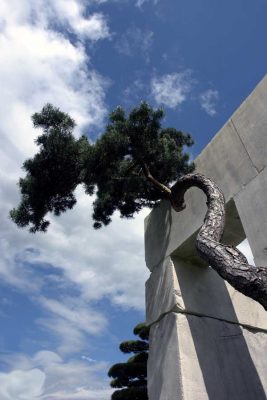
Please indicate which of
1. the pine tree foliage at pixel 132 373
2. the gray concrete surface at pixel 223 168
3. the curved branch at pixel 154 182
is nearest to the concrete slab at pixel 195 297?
the gray concrete surface at pixel 223 168

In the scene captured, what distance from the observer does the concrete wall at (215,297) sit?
303cm

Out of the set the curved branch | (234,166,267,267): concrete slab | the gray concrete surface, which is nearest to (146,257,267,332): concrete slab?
the gray concrete surface

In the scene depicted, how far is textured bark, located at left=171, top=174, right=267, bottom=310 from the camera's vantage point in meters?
1.83

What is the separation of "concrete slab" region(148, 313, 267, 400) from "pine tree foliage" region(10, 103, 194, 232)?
152cm

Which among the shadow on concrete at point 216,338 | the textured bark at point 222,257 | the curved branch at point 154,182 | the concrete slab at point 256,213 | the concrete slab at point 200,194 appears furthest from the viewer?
the curved branch at point 154,182

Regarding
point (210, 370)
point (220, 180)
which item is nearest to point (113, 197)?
point (220, 180)

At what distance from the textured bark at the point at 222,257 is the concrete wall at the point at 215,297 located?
345 mm

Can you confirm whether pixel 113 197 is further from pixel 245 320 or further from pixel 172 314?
pixel 245 320

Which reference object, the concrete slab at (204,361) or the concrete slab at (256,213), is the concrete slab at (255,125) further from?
the concrete slab at (204,361)

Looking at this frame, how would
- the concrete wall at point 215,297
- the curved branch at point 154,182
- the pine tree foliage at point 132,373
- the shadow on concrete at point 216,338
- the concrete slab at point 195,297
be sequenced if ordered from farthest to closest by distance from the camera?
the pine tree foliage at point 132,373, the curved branch at point 154,182, the concrete slab at point 195,297, the shadow on concrete at point 216,338, the concrete wall at point 215,297

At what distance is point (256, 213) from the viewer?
2.93 m

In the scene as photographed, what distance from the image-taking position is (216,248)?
223 centimetres

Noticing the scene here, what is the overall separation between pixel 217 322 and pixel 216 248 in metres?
1.65

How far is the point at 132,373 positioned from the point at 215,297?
703 centimetres
